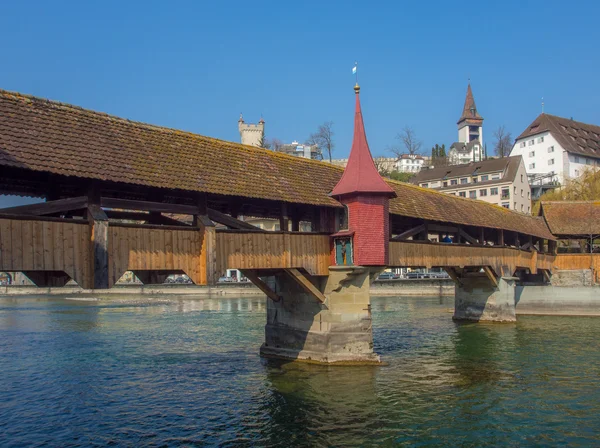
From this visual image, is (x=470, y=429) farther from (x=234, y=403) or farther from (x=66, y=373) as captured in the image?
(x=66, y=373)

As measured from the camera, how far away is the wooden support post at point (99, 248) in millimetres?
10742

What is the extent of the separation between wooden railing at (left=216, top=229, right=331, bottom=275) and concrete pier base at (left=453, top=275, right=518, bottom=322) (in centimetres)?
1426

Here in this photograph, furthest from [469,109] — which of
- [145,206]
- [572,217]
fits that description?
[145,206]

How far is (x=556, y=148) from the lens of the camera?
68562 mm

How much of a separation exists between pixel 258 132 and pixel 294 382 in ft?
200

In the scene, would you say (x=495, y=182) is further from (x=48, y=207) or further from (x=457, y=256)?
(x=48, y=207)

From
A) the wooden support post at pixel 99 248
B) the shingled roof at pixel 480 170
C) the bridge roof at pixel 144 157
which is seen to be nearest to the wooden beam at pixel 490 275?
the bridge roof at pixel 144 157

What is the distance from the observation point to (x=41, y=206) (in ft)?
33.9

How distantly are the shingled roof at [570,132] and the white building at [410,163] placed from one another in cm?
3315

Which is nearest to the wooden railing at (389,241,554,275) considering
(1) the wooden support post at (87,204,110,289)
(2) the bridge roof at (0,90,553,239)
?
(2) the bridge roof at (0,90,553,239)

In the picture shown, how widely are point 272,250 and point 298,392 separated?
350 cm

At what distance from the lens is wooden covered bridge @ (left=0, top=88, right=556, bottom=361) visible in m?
10.5

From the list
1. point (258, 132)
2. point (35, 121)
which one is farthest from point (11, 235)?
point (258, 132)

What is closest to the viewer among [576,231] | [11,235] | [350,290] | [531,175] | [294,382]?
[11,235]
